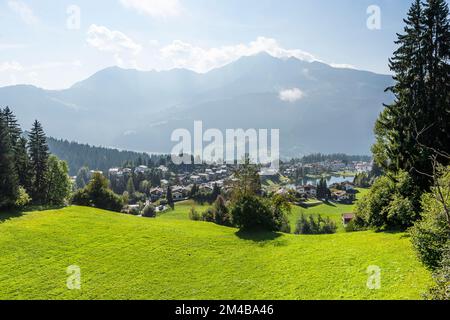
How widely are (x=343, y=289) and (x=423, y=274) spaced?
3782mm

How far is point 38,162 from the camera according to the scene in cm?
→ 4256

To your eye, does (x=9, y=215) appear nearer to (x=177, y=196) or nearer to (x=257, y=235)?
(x=257, y=235)

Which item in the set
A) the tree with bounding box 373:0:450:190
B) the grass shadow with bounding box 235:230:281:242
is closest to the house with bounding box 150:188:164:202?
the grass shadow with bounding box 235:230:281:242

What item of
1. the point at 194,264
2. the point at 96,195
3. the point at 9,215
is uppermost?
the point at 9,215

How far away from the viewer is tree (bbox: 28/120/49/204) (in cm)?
4216

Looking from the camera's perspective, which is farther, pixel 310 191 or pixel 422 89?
pixel 310 191

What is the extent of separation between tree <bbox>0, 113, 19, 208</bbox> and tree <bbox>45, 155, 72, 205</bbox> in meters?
10.5

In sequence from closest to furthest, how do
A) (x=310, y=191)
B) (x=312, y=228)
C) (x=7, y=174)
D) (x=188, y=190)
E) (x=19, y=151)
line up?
(x=7, y=174) → (x=19, y=151) → (x=312, y=228) → (x=188, y=190) → (x=310, y=191)

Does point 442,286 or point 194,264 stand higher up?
point 442,286

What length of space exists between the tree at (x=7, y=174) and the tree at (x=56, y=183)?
1050 cm

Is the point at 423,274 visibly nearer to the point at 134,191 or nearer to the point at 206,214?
the point at 206,214

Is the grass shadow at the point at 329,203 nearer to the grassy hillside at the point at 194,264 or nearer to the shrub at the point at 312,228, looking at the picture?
the shrub at the point at 312,228

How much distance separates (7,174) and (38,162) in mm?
11127

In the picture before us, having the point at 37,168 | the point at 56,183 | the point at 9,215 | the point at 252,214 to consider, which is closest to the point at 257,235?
the point at 252,214
